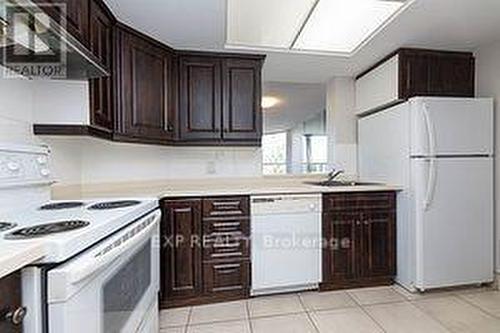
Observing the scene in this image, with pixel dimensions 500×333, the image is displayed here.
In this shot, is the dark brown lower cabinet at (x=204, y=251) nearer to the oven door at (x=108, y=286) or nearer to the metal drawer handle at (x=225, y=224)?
the metal drawer handle at (x=225, y=224)

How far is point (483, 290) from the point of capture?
2.54 m

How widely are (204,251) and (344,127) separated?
1999mm

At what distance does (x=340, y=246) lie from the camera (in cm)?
256

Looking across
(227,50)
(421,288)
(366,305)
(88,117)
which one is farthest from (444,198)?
(88,117)

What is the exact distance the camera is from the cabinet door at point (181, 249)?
2.26 meters

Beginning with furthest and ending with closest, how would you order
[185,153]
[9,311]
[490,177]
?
[185,153] < [490,177] < [9,311]

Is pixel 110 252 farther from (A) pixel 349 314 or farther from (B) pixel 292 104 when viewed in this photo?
(B) pixel 292 104

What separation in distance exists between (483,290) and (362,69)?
2.22 m

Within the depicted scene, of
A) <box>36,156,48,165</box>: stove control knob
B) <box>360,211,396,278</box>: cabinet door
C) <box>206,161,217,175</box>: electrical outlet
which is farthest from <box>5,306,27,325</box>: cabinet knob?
<box>360,211,396,278</box>: cabinet door

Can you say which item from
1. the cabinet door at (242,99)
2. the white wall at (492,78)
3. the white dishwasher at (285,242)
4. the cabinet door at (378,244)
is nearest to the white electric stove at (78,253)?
the white dishwasher at (285,242)

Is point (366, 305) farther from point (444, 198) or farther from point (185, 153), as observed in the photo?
point (185, 153)

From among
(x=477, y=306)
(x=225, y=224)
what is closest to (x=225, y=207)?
(x=225, y=224)

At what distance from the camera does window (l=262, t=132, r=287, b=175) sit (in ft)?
11.2

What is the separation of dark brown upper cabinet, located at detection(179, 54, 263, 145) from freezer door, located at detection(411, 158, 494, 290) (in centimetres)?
142
